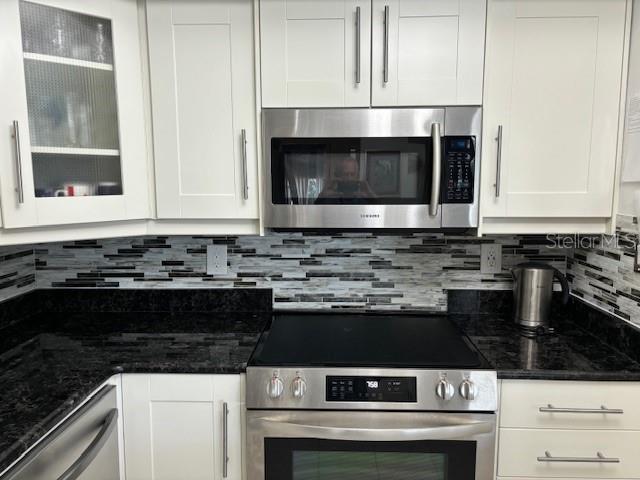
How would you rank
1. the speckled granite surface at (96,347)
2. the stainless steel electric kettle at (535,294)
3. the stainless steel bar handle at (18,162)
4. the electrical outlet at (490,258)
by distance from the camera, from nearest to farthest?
the speckled granite surface at (96,347), the stainless steel bar handle at (18,162), the stainless steel electric kettle at (535,294), the electrical outlet at (490,258)

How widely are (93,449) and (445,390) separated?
3.35 ft

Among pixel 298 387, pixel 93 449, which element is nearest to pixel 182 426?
pixel 93 449

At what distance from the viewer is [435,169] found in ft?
5.00

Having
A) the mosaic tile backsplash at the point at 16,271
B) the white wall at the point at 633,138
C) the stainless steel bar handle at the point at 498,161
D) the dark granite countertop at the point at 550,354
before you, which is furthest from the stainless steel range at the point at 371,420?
the mosaic tile backsplash at the point at 16,271

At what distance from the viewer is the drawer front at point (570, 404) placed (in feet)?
4.56

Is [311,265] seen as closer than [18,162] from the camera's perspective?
No

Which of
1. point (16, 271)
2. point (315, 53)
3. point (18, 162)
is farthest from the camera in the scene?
point (16, 271)

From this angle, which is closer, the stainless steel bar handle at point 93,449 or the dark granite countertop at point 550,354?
the stainless steel bar handle at point 93,449

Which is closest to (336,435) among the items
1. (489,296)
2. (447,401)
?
(447,401)

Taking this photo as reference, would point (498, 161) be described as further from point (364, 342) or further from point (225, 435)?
point (225, 435)

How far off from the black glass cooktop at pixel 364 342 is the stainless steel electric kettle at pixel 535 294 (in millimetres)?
288

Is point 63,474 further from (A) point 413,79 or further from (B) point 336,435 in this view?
(A) point 413,79

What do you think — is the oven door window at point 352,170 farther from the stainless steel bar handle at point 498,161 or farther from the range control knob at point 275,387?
the range control knob at point 275,387

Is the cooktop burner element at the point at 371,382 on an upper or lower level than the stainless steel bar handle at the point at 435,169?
lower
